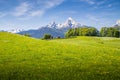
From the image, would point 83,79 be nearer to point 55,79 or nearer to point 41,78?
point 55,79

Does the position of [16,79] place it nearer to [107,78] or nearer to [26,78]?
[26,78]

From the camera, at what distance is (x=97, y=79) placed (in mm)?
17375

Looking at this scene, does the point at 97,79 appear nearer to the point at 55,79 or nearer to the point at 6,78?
the point at 55,79

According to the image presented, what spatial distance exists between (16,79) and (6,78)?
97 centimetres

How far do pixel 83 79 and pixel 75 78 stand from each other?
2.35 feet

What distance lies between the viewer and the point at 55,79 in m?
17.1

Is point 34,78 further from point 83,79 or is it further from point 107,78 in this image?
point 107,78

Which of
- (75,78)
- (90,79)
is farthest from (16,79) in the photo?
(90,79)

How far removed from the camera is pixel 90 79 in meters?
17.3

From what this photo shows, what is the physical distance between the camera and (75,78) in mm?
17641

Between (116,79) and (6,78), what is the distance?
901cm

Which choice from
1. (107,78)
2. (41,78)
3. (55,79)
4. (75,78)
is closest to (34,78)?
(41,78)

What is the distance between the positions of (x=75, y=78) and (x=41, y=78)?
280 cm

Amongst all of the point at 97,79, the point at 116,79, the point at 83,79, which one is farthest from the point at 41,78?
the point at 116,79
